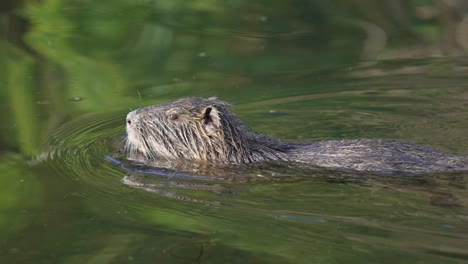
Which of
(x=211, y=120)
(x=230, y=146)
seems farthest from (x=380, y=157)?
(x=211, y=120)

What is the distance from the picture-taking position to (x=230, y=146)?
6305 millimetres

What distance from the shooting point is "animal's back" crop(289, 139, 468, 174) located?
5.82m

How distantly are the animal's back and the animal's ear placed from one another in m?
0.56

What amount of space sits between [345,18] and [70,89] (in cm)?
380

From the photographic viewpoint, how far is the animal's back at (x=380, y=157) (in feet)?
19.1

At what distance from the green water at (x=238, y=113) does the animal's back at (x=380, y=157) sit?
108mm

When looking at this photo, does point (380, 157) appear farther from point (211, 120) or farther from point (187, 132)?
point (187, 132)

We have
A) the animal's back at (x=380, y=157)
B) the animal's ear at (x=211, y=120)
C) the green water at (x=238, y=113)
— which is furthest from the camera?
the animal's ear at (x=211, y=120)

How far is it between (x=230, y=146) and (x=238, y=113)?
1.32 meters

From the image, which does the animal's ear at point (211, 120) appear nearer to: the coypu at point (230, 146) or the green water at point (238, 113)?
the coypu at point (230, 146)

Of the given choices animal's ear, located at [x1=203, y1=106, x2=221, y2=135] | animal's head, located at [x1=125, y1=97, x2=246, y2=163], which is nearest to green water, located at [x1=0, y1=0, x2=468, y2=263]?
animal's head, located at [x1=125, y1=97, x2=246, y2=163]

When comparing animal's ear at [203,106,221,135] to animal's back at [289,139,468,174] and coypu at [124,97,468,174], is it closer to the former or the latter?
coypu at [124,97,468,174]

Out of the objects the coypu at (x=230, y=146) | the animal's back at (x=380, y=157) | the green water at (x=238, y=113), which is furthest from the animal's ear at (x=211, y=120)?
the animal's back at (x=380, y=157)

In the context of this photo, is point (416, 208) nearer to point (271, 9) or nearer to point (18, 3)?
point (271, 9)
